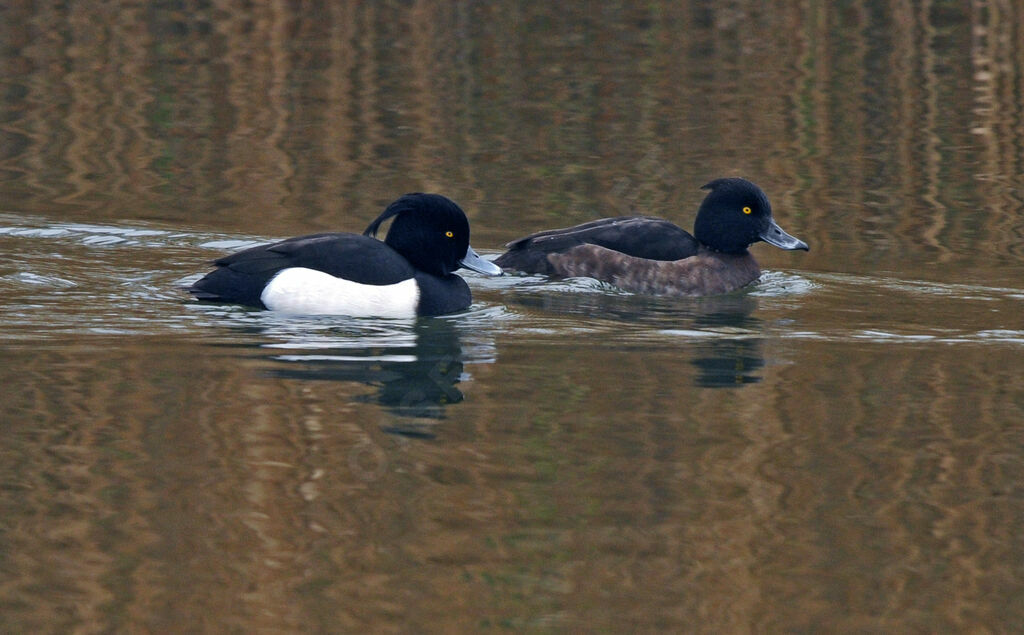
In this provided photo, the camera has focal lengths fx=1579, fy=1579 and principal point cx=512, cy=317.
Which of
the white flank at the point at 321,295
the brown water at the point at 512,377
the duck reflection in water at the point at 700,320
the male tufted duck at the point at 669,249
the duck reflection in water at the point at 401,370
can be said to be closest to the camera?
the brown water at the point at 512,377

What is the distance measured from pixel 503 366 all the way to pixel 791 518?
2523 millimetres

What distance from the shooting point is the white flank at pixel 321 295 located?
28.7ft

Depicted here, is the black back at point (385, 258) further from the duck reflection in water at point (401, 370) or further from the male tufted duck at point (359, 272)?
the duck reflection in water at point (401, 370)

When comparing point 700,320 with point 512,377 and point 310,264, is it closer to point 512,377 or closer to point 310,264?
point 512,377

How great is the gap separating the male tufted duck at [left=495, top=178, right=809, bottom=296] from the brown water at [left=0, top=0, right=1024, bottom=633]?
0.20m

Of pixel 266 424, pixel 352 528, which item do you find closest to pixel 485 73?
pixel 266 424

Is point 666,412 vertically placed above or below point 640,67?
below

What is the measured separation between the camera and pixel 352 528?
527cm

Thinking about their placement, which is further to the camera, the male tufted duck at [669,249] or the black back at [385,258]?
the male tufted duck at [669,249]

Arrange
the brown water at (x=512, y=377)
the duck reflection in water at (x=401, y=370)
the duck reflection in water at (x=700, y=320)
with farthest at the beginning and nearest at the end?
the duck reflection in water at (x=700, y=320)
the duck reflection in water at (x=401, y=370)
the brown water at (x=512, y=377)

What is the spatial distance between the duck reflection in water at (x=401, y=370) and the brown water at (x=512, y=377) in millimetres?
30

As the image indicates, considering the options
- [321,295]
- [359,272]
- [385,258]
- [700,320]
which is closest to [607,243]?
[700,320]

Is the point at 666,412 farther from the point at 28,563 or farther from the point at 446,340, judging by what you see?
the point at 28,563

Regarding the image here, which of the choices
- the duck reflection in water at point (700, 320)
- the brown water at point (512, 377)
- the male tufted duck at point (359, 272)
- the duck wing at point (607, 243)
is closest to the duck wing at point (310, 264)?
the male tufted duck at point (359, 272)
